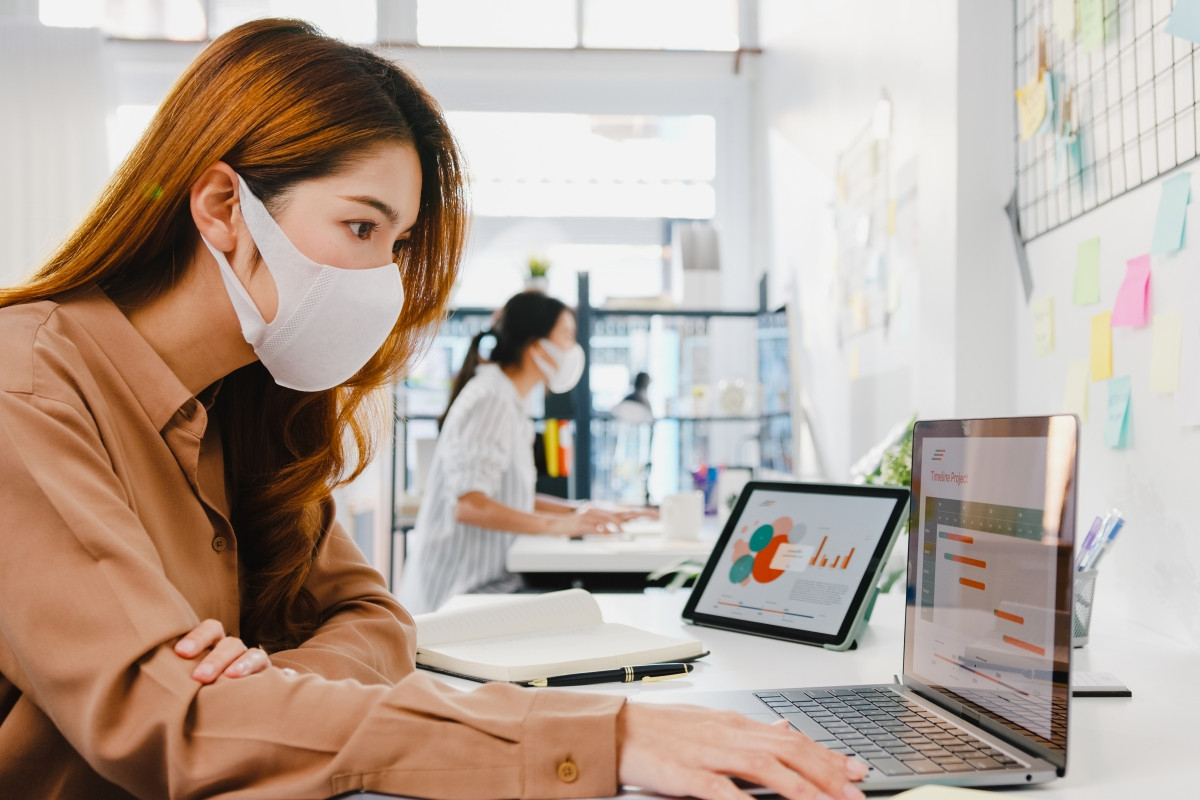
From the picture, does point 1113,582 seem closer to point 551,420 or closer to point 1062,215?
point 1062,215

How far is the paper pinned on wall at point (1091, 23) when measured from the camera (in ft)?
4.38

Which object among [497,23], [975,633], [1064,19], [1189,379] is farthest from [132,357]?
[497,23]

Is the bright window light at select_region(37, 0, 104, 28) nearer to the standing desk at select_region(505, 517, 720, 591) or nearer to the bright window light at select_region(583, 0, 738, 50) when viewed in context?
the bright window light at select_region(583, 0, 738, 50)

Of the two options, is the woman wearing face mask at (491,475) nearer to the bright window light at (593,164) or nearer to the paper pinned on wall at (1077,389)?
the paper pinned on wall at (1077,389)

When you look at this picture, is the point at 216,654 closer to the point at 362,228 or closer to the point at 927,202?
the point at 362,228

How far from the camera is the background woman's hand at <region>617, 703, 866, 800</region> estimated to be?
0.58 metres

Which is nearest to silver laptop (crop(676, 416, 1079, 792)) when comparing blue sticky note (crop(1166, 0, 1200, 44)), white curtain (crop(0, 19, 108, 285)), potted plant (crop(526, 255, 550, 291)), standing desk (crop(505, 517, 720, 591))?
blue sticky note (crop(1166, 0, 1200, 44))

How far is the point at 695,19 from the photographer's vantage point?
4562 millimetres

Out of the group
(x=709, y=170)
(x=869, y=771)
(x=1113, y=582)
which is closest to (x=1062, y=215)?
(x=1113, y=582)

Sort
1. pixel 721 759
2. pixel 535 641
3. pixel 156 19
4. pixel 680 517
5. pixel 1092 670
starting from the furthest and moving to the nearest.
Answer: pixel 156 19 → pixel 680 517 → pixel 535 641 → pixel 1092 670 → pixel 721 759

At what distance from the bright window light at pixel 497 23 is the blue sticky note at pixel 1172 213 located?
3.68 m

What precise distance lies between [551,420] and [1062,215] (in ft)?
7.70

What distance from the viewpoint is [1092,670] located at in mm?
977

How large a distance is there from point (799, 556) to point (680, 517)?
1.39 m
